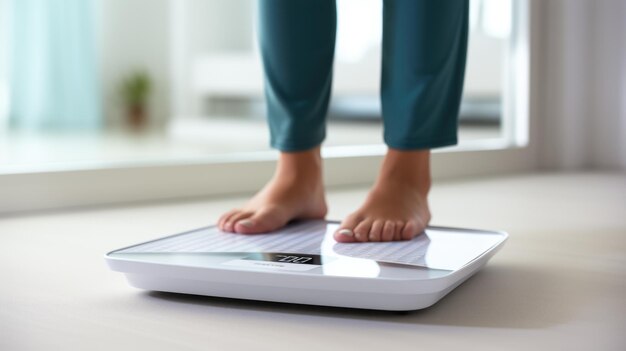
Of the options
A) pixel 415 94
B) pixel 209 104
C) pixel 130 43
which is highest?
pixel 130 43

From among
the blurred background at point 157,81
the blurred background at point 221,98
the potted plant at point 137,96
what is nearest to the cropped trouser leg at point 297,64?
the blurred background at point 221,98

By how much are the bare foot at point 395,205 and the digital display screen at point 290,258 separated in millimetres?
118

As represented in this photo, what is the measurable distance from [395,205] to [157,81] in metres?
5.46

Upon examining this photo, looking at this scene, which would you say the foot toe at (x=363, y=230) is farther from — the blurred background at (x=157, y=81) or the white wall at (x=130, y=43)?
the white wall at (x=130, y=43)

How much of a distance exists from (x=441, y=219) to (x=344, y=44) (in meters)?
2.35

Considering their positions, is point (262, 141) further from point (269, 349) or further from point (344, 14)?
point (269, 349)

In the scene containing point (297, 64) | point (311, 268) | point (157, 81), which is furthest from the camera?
point (157, 81)

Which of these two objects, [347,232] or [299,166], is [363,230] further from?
[299,166]

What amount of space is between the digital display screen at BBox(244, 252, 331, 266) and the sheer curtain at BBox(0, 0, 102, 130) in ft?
15.2

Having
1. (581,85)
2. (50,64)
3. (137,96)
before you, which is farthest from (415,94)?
(137,96)

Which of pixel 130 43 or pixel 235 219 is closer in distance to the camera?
pixel 235 219

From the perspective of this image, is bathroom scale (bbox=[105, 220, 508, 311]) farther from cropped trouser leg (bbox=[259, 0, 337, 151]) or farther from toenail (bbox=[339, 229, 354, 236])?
cropped trouser leg (bbox=[259, 0, 337, 151])

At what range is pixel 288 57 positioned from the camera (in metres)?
1.34

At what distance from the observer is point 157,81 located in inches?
255
